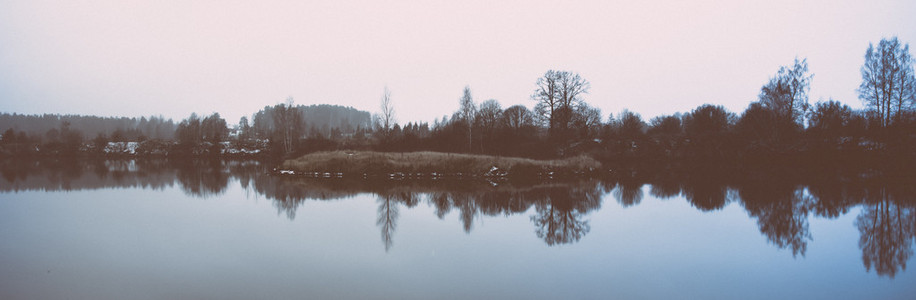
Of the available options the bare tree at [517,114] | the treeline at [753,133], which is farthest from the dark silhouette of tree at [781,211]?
the bare tree at [517,114]

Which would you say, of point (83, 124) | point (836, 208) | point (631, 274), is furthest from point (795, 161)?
point (83, 124)

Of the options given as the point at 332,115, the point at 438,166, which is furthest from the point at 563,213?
the point at 332,115

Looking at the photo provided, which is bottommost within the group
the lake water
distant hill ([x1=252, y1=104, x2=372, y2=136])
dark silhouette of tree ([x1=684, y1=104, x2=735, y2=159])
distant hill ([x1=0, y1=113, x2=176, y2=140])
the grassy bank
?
the lake water

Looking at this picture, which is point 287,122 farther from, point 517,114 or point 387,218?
point 387,218

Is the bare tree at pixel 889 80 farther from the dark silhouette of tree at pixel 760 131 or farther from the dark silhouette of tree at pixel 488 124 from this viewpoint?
the dark silhouette of tree at pixel 488 124

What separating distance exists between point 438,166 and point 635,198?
13.0 meters

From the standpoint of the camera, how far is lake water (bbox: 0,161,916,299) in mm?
6594

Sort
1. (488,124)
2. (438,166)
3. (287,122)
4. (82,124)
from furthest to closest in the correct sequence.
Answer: (82,124) → (287,122) → (488,124) → (438,166)

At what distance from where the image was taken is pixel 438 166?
1067 inches

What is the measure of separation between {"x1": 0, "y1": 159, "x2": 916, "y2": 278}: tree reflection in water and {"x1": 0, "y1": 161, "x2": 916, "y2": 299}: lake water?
87 millimetres

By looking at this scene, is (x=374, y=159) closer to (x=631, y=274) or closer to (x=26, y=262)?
(x=26, y=262)

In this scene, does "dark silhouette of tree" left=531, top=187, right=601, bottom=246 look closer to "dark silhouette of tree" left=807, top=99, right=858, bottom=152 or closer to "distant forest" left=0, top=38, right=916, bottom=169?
"distant forest" left=0, top=38, right=916, bottom=169

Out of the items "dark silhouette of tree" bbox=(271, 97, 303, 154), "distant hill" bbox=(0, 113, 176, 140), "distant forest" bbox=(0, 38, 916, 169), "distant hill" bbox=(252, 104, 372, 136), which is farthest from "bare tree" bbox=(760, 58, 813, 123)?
"distant hill" bbox=(0, 113, 176, 140)

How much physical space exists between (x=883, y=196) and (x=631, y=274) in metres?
16.0
